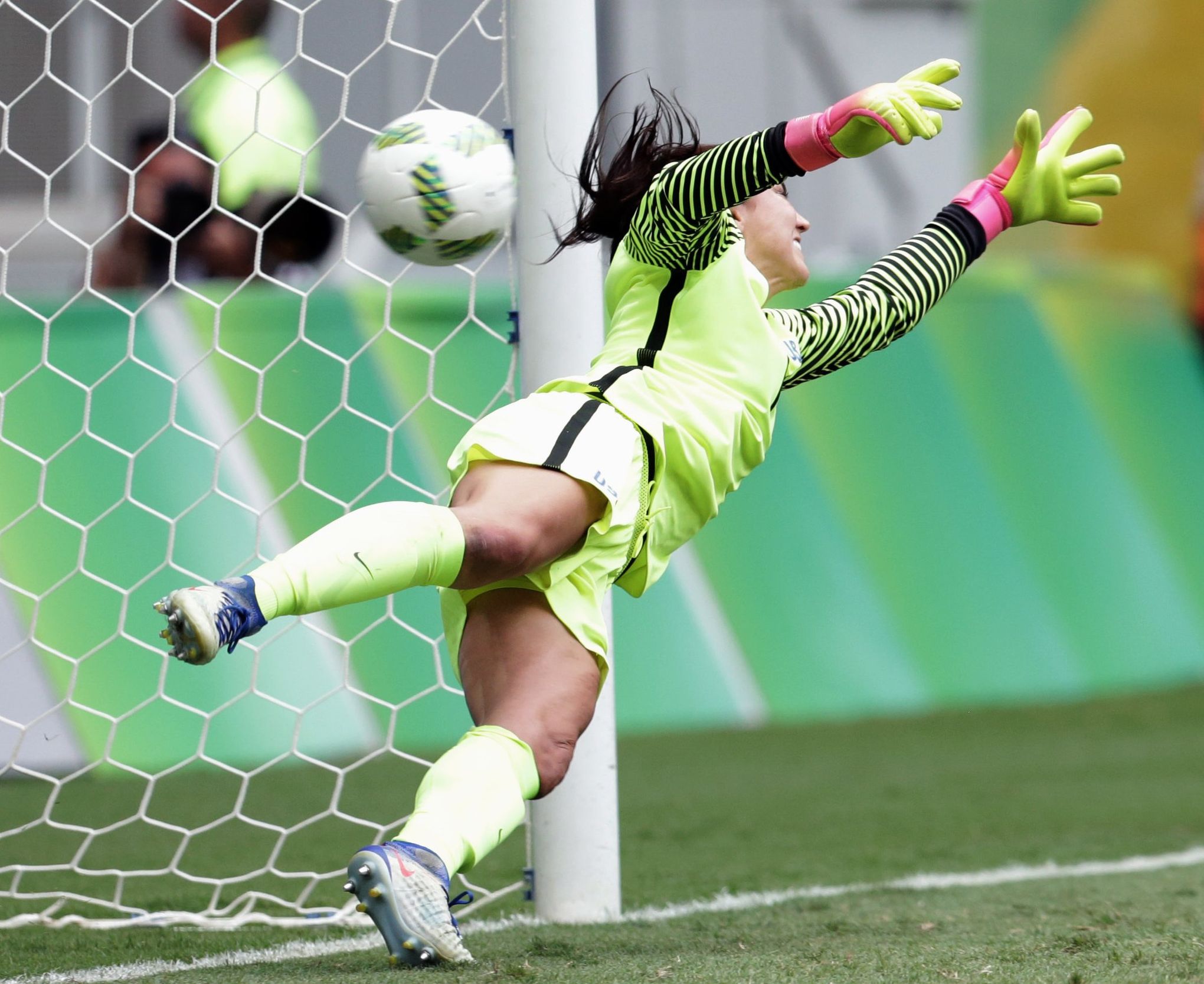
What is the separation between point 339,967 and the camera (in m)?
2.22

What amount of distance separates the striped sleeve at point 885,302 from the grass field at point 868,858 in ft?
2.83

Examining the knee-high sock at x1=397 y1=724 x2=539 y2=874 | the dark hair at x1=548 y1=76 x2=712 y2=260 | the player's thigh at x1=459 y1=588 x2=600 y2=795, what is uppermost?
the dark hair at x1=548 y1=76 x2=712 y2=260

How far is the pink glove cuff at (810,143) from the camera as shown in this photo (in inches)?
82.4

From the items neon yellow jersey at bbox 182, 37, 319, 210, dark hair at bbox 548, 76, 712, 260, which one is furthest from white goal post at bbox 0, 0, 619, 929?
dark hair at bbox 548, 76, 712, 260

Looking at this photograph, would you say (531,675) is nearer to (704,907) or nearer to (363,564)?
(363,564)

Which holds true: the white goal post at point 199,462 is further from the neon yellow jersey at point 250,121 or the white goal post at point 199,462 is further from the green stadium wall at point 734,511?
the neon yellow jersey at point 250,121

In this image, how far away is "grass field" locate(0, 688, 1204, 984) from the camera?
215 cm

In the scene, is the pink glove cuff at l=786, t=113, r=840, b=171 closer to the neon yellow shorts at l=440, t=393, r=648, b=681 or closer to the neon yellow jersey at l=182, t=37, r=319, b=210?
the neon yellow shorts at l=440, t=393, r=648, b=681

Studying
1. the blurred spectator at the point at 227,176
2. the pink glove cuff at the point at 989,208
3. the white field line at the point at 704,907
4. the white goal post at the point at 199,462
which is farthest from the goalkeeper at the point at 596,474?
the blurred spectator at the point at 227,176

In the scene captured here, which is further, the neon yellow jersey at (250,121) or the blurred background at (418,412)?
the neon yellow jersey at (250,121)

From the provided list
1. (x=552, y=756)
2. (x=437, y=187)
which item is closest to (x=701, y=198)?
(x=437, y=187)

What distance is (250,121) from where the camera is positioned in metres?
4.85

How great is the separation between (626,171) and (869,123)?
464mm

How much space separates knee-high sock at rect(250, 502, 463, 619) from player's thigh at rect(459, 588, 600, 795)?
209mm
